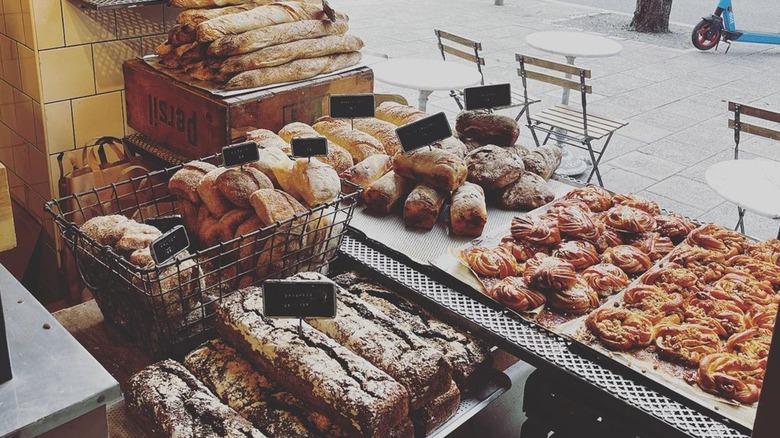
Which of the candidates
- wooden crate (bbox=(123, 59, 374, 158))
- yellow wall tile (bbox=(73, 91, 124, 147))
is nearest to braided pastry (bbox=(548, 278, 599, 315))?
wooden crate (bbox=(123, 59, 374, 158))

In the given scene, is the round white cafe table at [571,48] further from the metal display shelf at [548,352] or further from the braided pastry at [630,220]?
the metal display shelf at [548,352]

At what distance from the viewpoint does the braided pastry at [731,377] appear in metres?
1.62

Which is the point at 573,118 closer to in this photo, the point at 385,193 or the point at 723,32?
the point at 385,193

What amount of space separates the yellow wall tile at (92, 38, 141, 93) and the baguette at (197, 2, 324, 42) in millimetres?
626

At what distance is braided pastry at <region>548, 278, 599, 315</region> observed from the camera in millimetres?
1919

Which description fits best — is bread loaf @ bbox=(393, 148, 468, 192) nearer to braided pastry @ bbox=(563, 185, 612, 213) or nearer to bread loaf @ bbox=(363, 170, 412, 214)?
bread loaf @ bbox=(363, 170, 412, 214)

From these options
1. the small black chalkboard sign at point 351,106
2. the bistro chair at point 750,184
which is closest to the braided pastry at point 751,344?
the small black chalkboard sign at point 351,106

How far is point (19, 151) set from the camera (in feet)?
11.3

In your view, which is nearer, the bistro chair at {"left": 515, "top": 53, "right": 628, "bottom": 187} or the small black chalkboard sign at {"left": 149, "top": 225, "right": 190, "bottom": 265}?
the small black chalkboard sign at {"left": 149, "top": 225, "right": 190, "bottom": 265}

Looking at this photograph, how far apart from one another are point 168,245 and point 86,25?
1823 mm

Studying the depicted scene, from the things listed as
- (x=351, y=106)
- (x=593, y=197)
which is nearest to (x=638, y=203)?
(x=593, y=197)

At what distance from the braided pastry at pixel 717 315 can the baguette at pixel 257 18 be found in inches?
73.6

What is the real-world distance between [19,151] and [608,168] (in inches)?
166

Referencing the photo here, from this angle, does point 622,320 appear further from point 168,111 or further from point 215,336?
point 168,111
